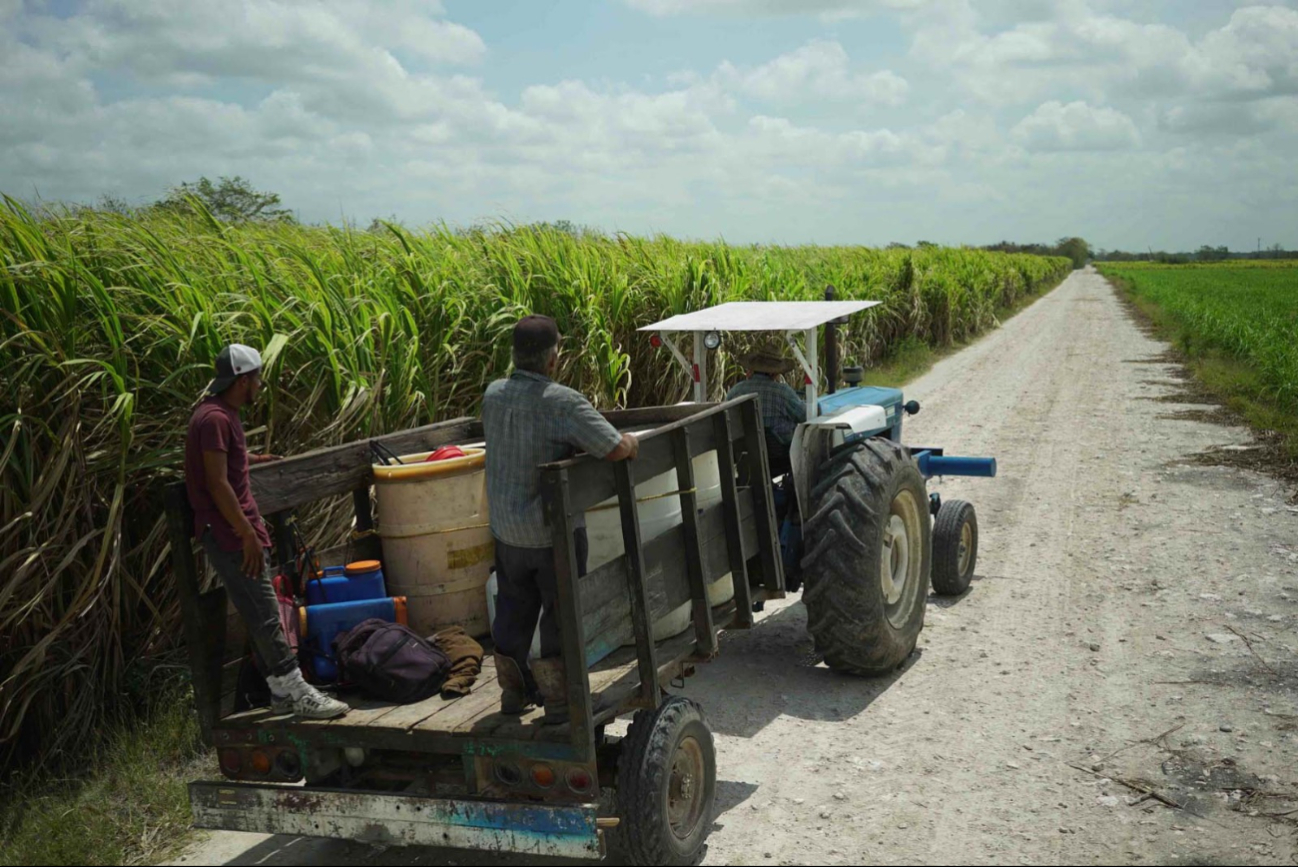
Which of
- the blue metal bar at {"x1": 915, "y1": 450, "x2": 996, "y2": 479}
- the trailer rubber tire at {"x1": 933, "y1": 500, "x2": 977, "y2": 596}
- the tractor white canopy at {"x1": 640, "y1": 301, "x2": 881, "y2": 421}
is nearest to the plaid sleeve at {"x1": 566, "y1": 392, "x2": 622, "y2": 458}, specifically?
the tractor white canopy at {"x1": 640, "y1": 301, "x2": 881, "y2": 421}

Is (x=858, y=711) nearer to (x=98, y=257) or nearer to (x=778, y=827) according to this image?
(x=778, y=827)

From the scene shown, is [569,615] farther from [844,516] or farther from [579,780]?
[844,516]

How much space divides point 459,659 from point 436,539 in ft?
2.09

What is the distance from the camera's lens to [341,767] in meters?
3.69

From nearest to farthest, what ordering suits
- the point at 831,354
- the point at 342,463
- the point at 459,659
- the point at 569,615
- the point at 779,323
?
the point at 569,615
the point at 459,659
the point at 342,463
the point at 779,323
the point at 831,354

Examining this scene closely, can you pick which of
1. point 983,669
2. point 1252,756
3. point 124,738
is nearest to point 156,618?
point 124,738

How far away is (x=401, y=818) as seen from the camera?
134 inches

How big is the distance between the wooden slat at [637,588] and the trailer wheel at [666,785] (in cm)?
10

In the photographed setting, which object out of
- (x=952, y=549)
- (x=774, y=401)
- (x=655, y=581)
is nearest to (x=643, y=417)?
(x=774, y=401)

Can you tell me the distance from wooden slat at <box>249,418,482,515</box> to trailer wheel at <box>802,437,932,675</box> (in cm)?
206

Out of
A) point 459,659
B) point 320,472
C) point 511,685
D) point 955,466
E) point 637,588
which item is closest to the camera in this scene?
point 511,685

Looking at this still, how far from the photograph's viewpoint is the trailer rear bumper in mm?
3301

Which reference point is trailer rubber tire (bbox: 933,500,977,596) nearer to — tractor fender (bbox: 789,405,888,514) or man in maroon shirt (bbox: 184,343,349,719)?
tractor fender (bbox: 789,405,888,514)

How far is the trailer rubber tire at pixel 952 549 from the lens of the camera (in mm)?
6969
